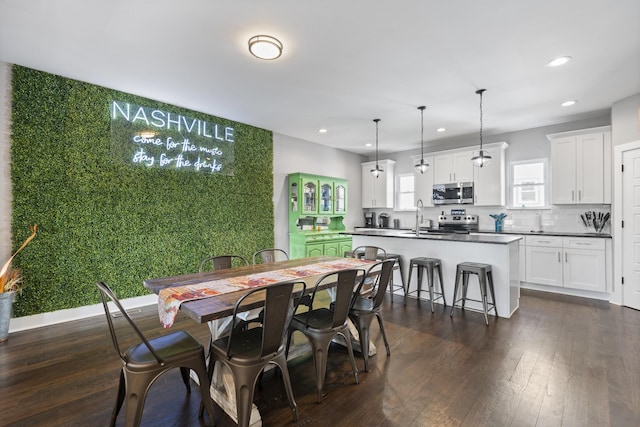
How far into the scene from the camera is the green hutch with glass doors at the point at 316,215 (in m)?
5.71

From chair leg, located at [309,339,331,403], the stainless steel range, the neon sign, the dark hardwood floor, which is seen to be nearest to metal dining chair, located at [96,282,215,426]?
the dark hardwood floor

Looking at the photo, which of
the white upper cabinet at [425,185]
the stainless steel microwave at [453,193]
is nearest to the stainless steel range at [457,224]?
the stainless steel microwave at [453,193]

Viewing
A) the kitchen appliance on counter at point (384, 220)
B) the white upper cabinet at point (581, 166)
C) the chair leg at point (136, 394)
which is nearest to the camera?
the chair leg at point (136, 394)

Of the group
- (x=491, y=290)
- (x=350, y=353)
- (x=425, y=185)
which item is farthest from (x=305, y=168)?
(x=350, y=353)

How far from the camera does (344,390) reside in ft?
7.06

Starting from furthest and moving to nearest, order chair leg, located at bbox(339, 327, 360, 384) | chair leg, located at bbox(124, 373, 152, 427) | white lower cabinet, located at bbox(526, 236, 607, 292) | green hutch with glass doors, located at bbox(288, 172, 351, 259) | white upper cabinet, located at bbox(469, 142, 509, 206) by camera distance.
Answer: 1. green hutch with glass doors, located at bbox(288, 172, 351, 259)
2. white upper cabinet, located at bbox(469, 142, 509, 206)
3. white lower cabinet, located at bbox(526, 236, 607, 292)
4. chair leg, located at bbox(339, 327, 360, 384)
5. chair leg, located at bbox(124, 373, 152, 427)

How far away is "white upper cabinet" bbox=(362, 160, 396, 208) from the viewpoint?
7.24 metres

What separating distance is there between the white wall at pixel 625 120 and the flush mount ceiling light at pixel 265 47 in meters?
4.57

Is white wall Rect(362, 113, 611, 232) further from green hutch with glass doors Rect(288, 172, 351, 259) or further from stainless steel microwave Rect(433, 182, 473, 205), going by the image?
green hutch with glass doors Rect(288, 172, 351, 259)

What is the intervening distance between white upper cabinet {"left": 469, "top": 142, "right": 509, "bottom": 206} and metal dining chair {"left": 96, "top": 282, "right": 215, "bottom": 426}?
5.62 meters

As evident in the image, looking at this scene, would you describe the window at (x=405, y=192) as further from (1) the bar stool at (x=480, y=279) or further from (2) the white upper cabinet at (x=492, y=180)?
(1) the bar stool at (x=480, y=279)

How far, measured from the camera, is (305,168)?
6332 millimetres

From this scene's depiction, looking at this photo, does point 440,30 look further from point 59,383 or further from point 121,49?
point 59,383

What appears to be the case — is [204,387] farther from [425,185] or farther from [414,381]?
[425,185]
